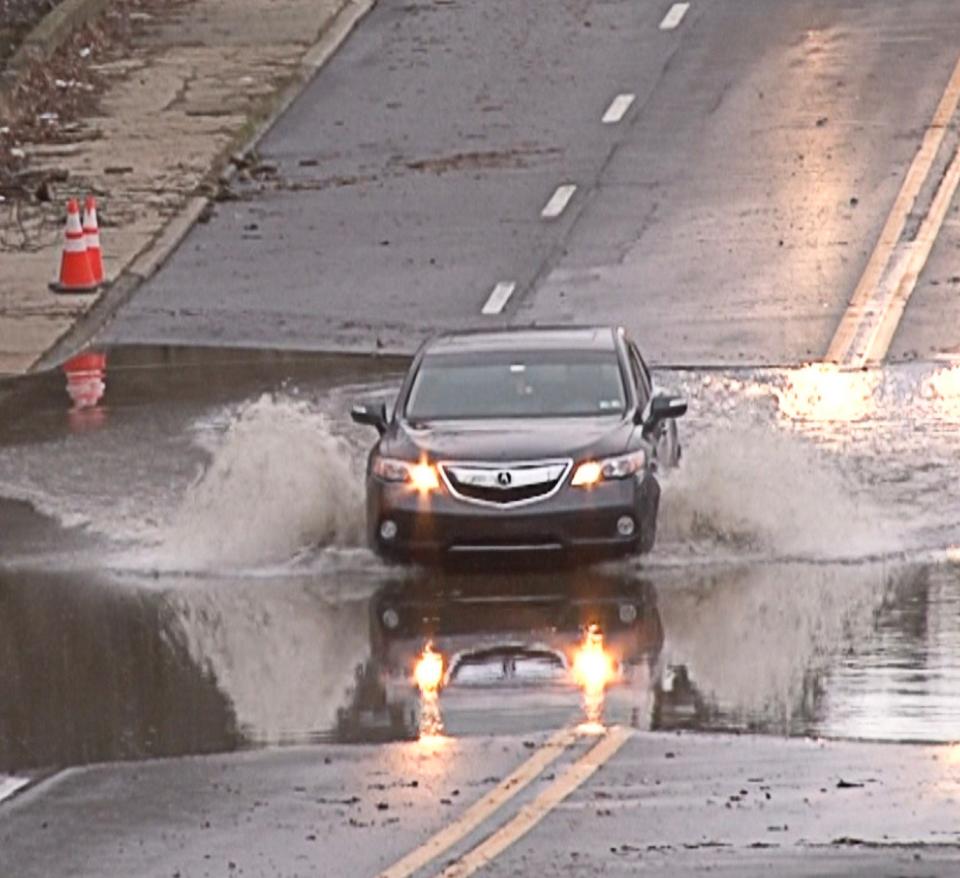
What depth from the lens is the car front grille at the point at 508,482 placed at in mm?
19641

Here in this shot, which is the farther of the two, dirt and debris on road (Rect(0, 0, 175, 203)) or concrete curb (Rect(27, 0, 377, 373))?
dirt and debris on road (Rect(0, 0, 175, 203))

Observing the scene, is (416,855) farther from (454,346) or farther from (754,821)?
(454,346)

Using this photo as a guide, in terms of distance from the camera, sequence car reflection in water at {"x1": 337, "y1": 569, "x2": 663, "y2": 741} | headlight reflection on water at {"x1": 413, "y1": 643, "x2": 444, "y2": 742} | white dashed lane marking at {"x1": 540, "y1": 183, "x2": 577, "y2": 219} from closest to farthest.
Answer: headlight reflection on water at {"x1": 413, "y1": 643, "x2": 444, "y2": 742} < car reflection in water at {"x1": 337, "y1": 569, "x2": 663, "y2": 741} < white dashed lane marking at {"x1": 540, "y1": 183, "x2": 577, "y2": 219}

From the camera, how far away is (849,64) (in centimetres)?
3700

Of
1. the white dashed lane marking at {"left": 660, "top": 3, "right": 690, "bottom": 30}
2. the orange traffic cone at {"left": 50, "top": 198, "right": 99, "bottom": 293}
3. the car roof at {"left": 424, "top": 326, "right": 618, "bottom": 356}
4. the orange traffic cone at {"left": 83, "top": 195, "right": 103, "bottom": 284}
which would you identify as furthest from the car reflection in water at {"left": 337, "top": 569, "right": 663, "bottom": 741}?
the white dashed lane marking at {"left": 660, "top": 3, "right": 690, "bottom": 30}

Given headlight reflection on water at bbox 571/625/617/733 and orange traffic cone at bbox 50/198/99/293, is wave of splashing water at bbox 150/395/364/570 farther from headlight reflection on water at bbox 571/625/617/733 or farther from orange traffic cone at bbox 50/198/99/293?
orange traffic cone at bbox 50/198/99/293

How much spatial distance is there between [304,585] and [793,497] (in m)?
3.37

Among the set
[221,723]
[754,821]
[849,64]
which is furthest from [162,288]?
[754,821]

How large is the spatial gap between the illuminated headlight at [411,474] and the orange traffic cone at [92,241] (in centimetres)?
1140

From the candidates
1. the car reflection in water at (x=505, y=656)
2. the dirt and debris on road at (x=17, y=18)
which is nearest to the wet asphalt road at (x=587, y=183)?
the dirt and debris on road at (x=17, y=18)

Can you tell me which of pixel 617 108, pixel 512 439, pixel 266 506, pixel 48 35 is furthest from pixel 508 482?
pixel 48 35

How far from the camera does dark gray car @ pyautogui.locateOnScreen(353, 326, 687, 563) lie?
1964 cm

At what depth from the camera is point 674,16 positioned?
39.7m

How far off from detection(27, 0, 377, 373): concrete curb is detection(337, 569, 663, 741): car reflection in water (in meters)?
10.7
